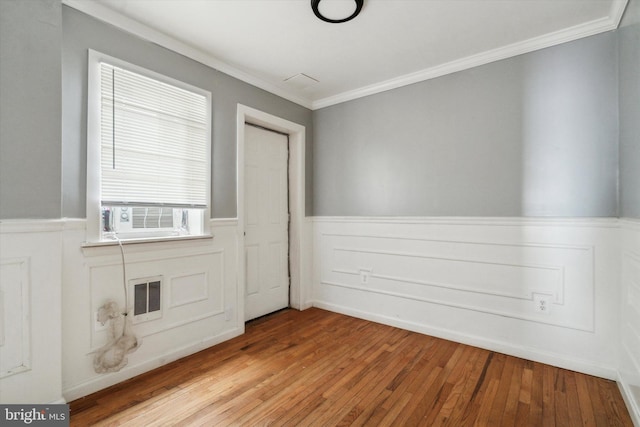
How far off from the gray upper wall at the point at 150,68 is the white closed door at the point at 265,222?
383 mm

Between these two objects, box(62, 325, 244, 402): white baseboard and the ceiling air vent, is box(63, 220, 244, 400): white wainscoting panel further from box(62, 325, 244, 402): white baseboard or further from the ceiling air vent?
the ceiling air vent

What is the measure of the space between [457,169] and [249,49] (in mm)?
2178

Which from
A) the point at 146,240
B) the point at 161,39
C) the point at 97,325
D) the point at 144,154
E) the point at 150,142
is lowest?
the point at 97,325

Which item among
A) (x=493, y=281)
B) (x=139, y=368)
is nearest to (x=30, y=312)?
(x=139, y=368)

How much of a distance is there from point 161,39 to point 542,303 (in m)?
3.69

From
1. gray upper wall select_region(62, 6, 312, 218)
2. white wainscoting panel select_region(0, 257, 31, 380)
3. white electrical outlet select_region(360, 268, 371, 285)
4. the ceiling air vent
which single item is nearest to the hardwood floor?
white wainscoting panel select_region(0, 257, 31, 380)

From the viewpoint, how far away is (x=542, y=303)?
2391 mm

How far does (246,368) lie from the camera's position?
2.31m

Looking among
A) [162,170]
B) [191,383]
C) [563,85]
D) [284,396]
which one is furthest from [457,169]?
[191,383]

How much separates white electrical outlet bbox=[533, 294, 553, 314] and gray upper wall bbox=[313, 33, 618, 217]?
0.66m

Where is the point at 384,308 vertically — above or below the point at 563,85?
below

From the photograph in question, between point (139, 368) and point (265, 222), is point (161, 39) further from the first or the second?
point (139, 368)

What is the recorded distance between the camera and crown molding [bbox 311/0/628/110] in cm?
217

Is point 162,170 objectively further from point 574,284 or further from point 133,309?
point 574,284
